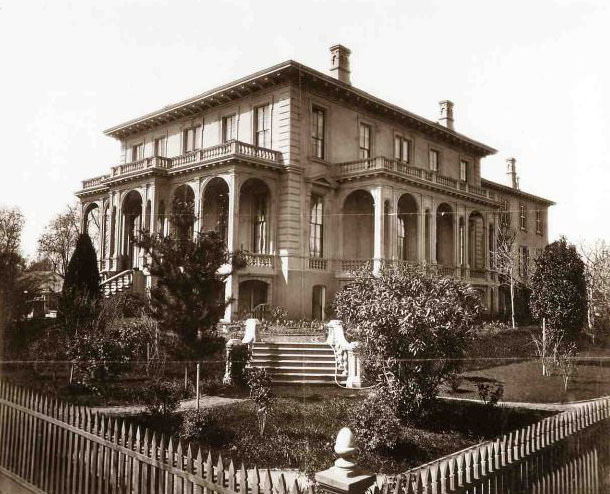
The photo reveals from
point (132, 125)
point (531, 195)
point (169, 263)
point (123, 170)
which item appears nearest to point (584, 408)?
point (169, 263)

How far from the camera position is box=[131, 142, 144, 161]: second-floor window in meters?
29.8

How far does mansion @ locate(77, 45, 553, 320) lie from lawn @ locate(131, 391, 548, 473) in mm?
9278

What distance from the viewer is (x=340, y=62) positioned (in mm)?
25297

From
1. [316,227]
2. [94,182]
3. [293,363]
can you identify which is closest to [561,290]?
[316,227]

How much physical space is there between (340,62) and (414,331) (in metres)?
18.8

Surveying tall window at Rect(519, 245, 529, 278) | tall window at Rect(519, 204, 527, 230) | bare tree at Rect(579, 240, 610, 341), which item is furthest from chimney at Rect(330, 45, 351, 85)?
tall window at Rect(519, 204, 527, 230)

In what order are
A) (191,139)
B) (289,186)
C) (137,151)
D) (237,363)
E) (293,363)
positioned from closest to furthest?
(237,363) < (293,363) < (289,186) < (191,139) < (137,151)

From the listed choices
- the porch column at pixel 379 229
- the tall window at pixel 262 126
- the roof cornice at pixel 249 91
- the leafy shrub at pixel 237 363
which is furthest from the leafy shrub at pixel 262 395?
the tall window at pixel 262 126

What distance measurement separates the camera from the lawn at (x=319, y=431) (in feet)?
27.3

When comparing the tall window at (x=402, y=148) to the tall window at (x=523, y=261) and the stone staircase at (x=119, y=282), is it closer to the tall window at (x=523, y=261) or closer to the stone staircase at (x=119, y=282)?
the tall window at (x=523, y=261)

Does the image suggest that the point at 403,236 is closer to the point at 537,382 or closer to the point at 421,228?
the point at 421,228

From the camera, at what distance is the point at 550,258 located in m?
20.3

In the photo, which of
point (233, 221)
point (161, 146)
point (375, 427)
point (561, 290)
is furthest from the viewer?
point (161, 146)

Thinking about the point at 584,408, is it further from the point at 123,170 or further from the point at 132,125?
the point at 132,125
